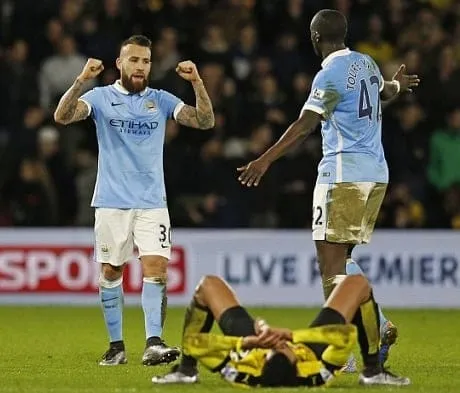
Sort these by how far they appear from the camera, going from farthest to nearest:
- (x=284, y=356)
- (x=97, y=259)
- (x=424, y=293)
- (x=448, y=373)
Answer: (x=424, y=293) → (x=97, y=259) → (x=448, y=373) → (x=284, y=356)

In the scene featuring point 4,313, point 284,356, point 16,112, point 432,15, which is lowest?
point 4,313

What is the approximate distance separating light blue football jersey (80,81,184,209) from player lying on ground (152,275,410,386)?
2.59m

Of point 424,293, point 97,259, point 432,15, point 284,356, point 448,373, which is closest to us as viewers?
point 284,356

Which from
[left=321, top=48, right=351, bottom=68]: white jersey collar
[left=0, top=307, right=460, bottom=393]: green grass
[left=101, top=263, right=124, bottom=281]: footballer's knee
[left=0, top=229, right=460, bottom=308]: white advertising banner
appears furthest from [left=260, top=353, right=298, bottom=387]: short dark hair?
[left=0, top=229, right=460, bottom=308]: white advertising banner

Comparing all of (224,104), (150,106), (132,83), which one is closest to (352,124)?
(150,106)

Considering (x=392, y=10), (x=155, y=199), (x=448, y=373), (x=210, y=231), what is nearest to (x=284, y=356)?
(x=448, y=373)

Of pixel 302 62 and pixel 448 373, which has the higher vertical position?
pixel 302 62

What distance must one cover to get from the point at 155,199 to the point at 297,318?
4902 mm

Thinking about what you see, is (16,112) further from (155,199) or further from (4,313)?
(155,199)

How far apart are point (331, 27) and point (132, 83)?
178 centimetres

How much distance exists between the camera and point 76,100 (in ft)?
33.7

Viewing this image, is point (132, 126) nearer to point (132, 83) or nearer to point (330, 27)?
point (132, 83)

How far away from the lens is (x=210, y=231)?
17.0 metres

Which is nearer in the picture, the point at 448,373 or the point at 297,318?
the point at 448,373
